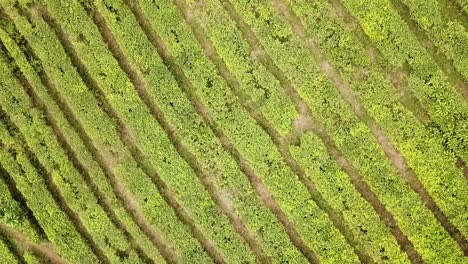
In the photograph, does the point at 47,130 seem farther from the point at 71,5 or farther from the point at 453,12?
the point at 453,12

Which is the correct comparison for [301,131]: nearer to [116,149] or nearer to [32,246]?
[116,149]

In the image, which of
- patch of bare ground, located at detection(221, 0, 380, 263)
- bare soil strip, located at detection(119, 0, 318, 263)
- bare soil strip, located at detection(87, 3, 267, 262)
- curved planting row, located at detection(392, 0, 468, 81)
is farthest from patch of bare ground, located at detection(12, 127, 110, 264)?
curved planting row, located at detection(392, 0, 468, 81)

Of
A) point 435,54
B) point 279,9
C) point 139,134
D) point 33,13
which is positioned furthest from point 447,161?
point 33,13

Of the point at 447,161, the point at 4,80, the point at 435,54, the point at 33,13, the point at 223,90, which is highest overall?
the point at 33,13

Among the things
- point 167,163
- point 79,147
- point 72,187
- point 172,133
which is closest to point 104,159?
point 79,147

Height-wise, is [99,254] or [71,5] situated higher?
[71,5]

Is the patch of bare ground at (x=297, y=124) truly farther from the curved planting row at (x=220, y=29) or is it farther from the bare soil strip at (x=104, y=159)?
the bare soil strip at (x=104, y=159)

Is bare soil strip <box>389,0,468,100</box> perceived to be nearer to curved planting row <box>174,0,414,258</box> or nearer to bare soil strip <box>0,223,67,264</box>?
curved planting row <box>174,0,414,258</box>
